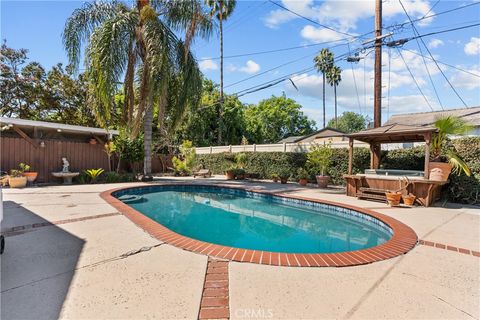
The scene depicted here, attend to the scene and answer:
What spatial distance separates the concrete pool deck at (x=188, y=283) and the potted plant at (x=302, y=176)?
774cm

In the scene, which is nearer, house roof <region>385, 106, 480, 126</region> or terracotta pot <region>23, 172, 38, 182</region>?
terracotta pot <region>23, 172, 38, 182</region>

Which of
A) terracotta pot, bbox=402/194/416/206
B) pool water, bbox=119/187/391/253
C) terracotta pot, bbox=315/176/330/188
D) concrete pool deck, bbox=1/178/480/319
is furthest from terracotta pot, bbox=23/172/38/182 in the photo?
terracotta pot, bbox=402/194/416/206

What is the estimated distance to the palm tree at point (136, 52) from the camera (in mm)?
10242

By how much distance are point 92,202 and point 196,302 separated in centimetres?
598

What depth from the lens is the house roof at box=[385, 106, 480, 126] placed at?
680 inches

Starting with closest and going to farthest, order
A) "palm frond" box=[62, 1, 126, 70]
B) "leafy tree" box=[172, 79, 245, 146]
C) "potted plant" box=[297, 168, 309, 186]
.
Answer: "palm frond" box=[62, 1, 126, 70] → "potted plant" box=[297, 168, 309, 186] → "leafy tree" box=[172, 79, 245, 146]

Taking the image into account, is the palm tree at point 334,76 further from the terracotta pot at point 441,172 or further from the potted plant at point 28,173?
the potted plant at point 28,173

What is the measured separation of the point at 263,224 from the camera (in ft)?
21.2

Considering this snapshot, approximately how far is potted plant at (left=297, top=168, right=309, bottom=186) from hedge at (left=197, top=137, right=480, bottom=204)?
388 millimetres

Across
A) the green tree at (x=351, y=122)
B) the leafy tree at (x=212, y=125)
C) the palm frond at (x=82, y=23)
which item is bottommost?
the leafy tree at (x=212, y=125)

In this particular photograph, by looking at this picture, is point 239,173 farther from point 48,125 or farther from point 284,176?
point 48,125

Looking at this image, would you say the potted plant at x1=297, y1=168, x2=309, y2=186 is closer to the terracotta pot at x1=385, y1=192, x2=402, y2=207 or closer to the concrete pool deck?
the terracotta pot at x1=385, y1=192, x2=402, y2=207

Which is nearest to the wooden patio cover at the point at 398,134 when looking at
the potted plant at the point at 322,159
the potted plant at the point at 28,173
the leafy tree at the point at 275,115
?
the potted plant at the point at 322,159

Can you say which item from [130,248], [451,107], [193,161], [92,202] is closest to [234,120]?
[193,161]
